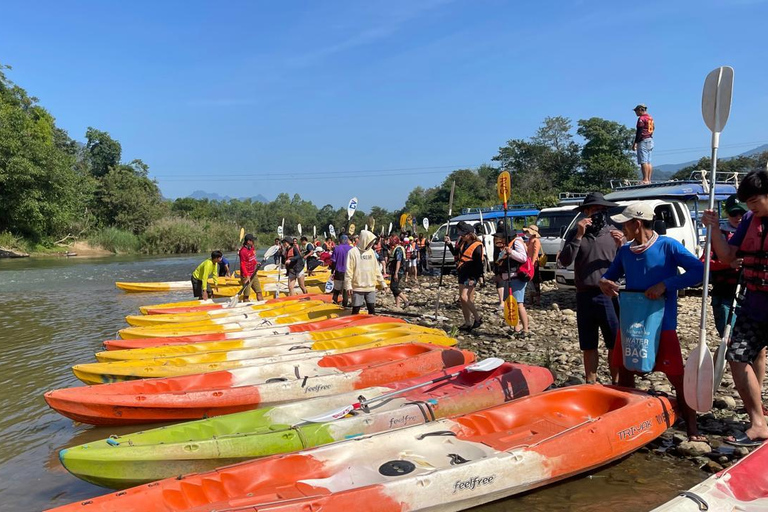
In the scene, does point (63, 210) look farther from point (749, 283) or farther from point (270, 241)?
point (749, 283)

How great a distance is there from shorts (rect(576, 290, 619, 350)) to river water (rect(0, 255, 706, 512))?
1.16 m

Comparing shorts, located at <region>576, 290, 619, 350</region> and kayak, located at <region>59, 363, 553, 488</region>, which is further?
shorts, located at <region>576, 290, 619, 350</region>

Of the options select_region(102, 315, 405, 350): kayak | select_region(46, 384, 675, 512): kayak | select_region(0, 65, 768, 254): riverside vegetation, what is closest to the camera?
select_region(46, 384, 675, 512): kayak

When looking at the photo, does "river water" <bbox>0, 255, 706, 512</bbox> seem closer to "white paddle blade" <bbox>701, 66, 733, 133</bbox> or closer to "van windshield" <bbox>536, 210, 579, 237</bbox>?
"white paddle blade" <bbox>701, 66, 733, 133</bbox>

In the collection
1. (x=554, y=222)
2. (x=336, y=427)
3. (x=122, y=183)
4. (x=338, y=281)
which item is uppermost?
(x=122, y=183)

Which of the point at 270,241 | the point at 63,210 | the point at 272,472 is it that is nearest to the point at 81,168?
the point at 63,210

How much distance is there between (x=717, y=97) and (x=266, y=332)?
22.7 feet

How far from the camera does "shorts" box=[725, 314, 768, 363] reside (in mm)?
3857

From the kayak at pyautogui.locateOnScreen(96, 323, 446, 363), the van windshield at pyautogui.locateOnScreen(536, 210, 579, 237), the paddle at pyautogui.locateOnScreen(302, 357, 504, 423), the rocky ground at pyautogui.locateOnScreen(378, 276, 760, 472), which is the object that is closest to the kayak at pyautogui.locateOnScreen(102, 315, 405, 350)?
the kayak at pyautogui.locateOnScreen(96, 323, 446, 363)

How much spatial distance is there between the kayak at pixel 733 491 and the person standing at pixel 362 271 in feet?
21.6

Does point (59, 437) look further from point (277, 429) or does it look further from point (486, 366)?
point (486, 366)

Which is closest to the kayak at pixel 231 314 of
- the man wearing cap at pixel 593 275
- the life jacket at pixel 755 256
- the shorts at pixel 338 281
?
the shorts at pixel 338 281

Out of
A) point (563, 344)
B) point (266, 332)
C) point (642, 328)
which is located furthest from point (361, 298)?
point (642, 328)

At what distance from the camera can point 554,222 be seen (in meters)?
13.8
